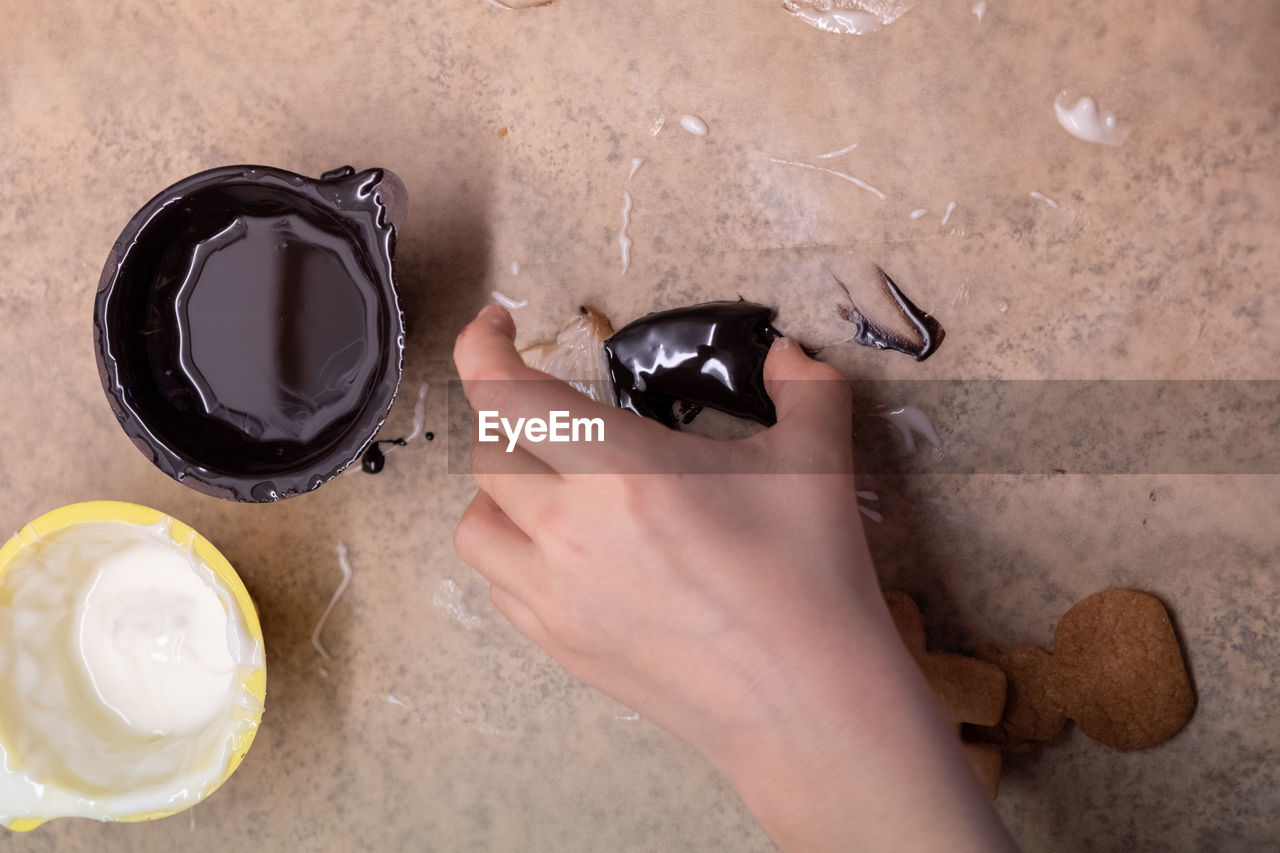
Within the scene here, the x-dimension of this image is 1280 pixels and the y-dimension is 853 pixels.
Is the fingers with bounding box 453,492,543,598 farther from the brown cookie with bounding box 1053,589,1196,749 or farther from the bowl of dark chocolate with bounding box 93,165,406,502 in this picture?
the brown cookie with bounding box 1053,589,1196,749

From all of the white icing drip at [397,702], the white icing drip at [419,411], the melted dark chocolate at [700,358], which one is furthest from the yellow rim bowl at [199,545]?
the melted dark chocolate at [700,358]

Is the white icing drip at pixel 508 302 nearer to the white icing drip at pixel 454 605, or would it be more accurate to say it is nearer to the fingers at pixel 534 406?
the fingers at pixel 534 406

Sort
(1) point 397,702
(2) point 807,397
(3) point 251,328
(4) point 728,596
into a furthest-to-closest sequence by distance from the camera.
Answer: (1) point 397,702, (3) point 251,328, (2) point 807,397, (4) point 728,596

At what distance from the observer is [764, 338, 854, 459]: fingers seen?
91 cm

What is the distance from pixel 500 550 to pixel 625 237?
1.48 feet

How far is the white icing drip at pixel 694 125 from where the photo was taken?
43.1 inches

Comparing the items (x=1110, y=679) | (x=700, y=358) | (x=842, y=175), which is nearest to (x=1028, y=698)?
(x=1110, y=679)

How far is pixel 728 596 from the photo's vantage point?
2.63 ft

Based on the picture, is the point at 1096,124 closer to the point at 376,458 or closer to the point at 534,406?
the point at 534,406

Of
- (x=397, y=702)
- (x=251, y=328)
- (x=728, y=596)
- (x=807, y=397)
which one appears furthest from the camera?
(x=397, y=702)

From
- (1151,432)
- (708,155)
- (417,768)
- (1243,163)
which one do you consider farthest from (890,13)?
(417,768)

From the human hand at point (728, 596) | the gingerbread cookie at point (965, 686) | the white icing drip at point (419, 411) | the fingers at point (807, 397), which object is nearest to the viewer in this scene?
the human hand at point (728, 596)

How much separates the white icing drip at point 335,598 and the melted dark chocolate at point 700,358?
447 millimetres

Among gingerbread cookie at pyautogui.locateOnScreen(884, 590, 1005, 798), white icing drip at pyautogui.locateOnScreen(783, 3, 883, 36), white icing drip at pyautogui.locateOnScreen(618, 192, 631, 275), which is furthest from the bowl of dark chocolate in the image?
gingerbread cookie at pyautogui.locateOnScreen(884, 590, 1005, 798)
